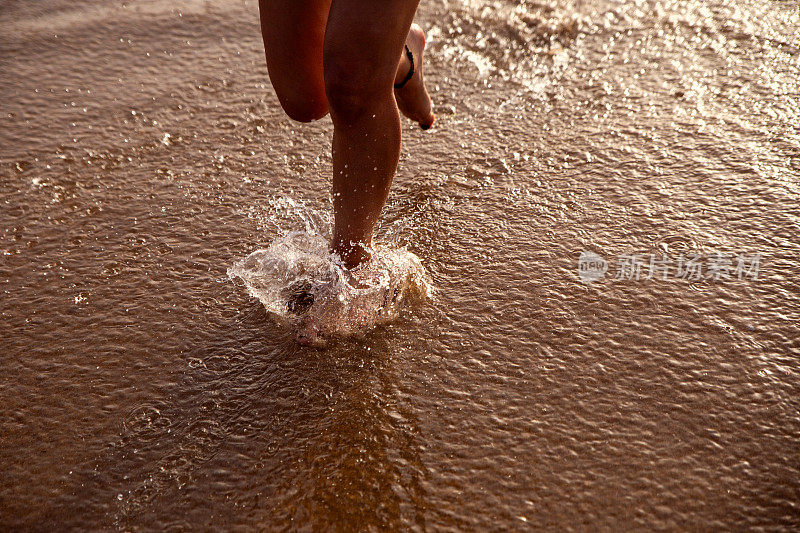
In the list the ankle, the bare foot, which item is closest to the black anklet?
the bare foot

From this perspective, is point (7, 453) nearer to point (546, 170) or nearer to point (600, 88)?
point (546, 170)

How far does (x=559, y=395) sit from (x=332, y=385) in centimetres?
52

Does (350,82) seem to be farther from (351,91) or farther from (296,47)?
(296,47)

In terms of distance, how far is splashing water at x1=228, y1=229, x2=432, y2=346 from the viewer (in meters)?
1.87

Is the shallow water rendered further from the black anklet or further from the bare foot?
the black anklet

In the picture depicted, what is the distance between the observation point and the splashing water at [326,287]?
1869 millimetres

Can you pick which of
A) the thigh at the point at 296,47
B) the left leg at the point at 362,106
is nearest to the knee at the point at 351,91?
the left leg at the point at 362,106

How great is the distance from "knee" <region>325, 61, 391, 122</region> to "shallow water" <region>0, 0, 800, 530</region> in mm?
529

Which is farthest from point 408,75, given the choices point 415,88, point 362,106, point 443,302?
point 443,302

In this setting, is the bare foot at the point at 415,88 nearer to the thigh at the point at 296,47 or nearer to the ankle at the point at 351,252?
the thigh at the point at 296,47

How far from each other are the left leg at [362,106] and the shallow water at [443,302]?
0.30 meters

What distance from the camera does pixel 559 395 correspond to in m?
1.66

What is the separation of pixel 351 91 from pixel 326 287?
20.3 inches

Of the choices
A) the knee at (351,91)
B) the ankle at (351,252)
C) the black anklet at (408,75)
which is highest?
the knee at (351,91)
